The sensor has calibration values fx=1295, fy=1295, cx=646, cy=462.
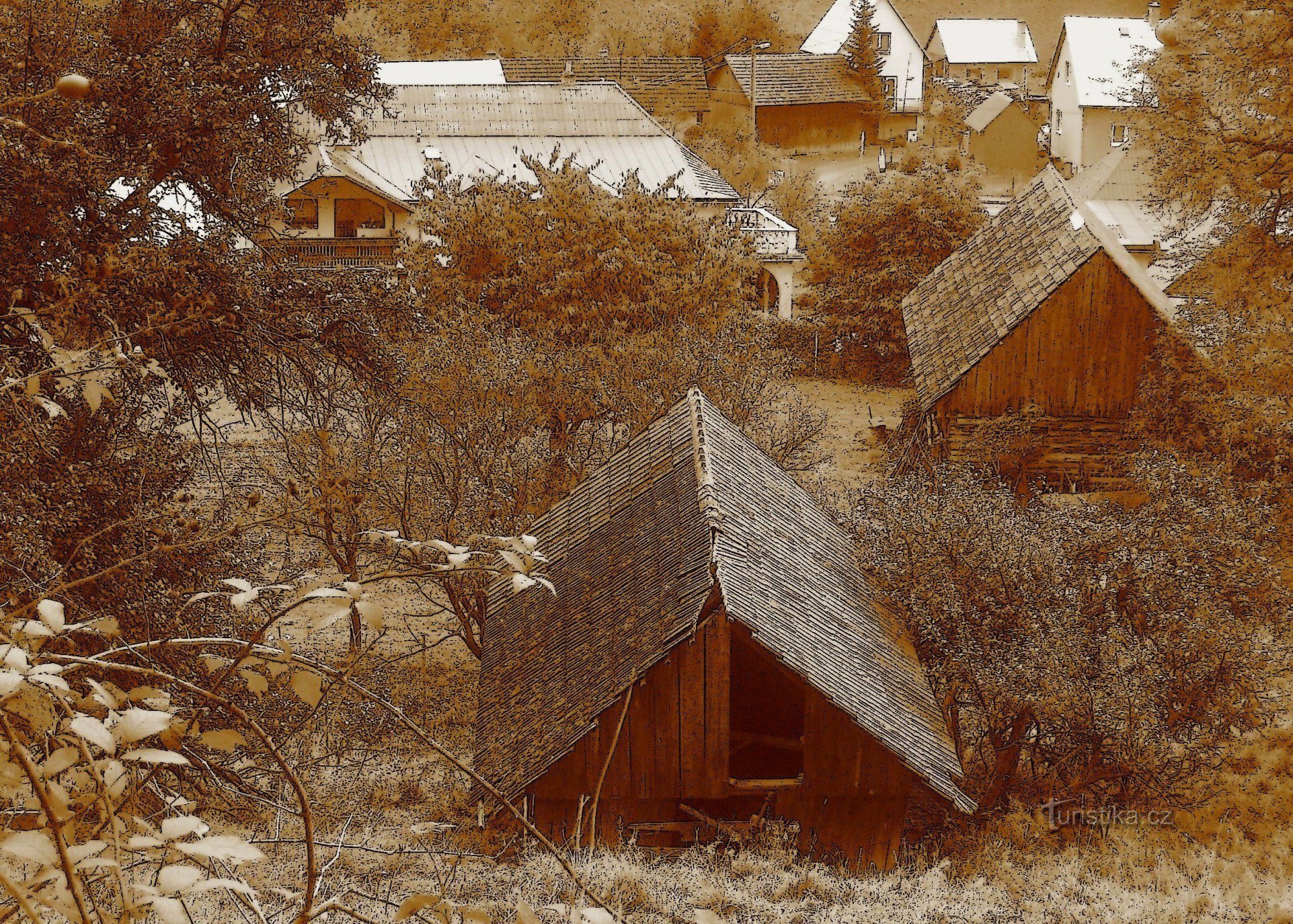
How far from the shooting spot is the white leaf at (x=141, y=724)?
8.22ft

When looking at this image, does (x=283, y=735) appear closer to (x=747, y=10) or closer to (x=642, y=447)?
(x=642, y=447)

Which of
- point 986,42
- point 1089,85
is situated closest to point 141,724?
point 1089,85

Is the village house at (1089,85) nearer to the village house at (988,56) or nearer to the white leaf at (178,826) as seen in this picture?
the village house at (988,56)

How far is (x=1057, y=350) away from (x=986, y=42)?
5929 centimetres

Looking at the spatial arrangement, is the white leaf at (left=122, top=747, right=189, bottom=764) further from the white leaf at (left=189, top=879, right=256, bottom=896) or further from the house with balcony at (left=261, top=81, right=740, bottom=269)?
the house with balcony at (left=261, top=81, right=740, bottom=269)

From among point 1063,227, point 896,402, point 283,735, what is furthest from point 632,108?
point 283,735

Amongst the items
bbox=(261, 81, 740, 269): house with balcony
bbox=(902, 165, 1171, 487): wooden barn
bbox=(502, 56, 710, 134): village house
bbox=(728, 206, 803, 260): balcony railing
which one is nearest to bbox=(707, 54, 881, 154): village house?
bbox=(502, 56, 710, 134): village house

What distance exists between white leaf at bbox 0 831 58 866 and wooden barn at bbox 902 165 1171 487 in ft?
79.8

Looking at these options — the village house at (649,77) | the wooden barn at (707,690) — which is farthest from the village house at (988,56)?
the wooden barn at (707,690)

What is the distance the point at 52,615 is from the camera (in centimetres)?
266

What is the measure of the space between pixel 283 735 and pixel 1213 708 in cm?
1057

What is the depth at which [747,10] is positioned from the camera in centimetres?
8019

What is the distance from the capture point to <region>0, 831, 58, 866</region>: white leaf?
2395mm

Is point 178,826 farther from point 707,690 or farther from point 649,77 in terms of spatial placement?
point 649,77
